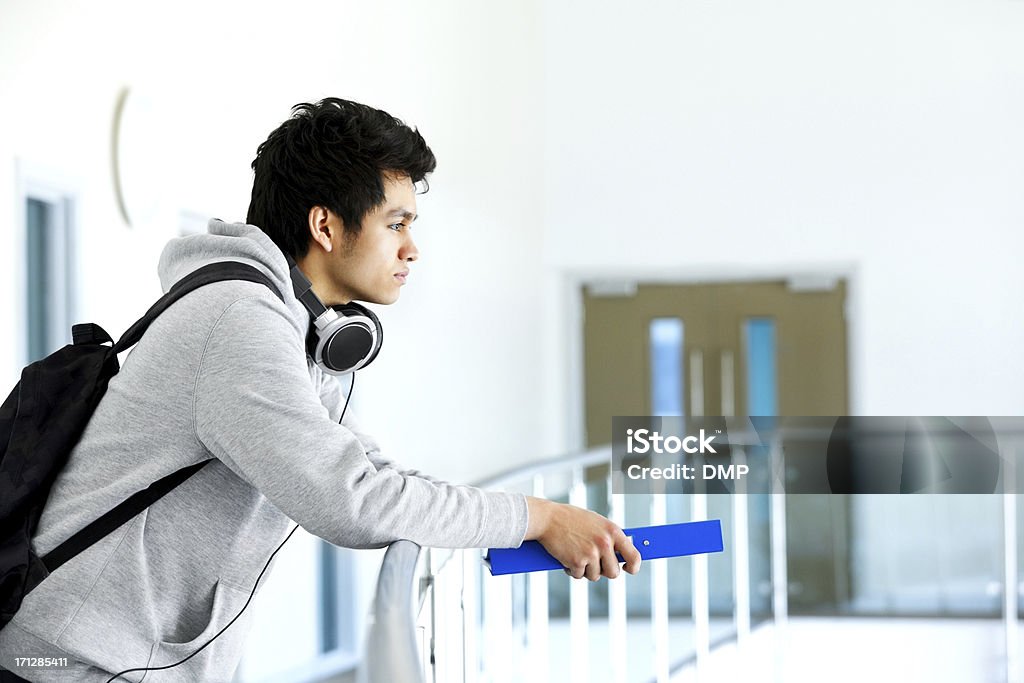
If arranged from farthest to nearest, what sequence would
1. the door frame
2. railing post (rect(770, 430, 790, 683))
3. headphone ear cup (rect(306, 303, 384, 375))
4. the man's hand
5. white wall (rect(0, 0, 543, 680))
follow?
the door frame, railing post (rect(770, 430, 790, 683)), white wall (rect(0, 0, 543, 680)), headphone ear cup (rect(306, 303, 384, 375)), the man's hand

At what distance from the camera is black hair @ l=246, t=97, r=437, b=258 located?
126 centimetres

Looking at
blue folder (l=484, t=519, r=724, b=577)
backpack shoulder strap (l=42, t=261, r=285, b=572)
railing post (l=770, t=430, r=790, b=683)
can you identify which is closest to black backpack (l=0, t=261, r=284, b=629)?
backpack shoulder strap (l=42, t=261, r=285, b=572)

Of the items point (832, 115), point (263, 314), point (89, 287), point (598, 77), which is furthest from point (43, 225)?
point (832, 115)

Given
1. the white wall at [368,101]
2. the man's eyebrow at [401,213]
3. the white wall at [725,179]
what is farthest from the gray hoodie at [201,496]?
the white wall at [725,179]

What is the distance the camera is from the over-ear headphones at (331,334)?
1.25 metres

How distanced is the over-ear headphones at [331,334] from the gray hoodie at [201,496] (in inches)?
5.2

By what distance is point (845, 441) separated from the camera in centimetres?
552

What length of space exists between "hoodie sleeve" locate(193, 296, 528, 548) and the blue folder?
0.14 meters

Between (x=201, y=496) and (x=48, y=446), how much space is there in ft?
0.51

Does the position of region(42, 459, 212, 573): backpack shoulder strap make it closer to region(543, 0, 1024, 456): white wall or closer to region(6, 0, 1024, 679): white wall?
region(6, 0, 1024, 679): white wall

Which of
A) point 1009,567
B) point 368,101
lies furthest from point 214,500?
point 368,101

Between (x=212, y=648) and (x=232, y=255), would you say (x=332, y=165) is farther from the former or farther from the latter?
(x=212, y=648)

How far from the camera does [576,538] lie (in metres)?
1.16

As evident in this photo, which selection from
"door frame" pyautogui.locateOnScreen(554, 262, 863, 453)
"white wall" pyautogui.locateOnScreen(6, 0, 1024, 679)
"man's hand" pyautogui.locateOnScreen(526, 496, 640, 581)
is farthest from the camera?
"door frame" pyautogui.locateOnScreen(554, 262, 863, 453)
